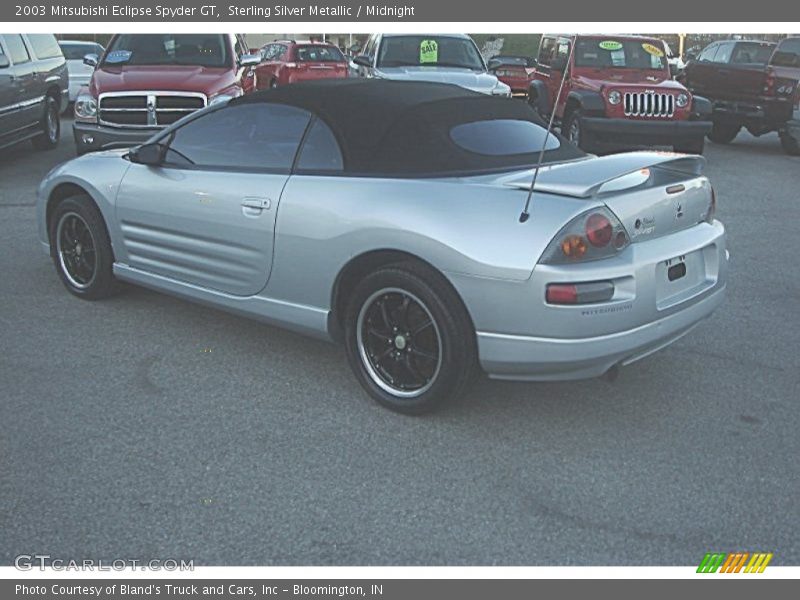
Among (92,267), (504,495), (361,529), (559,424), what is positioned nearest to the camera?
(361,529)

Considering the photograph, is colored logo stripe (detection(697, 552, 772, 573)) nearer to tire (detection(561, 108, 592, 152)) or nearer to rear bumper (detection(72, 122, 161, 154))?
rear bumper (detection(72, 122, 161, 154))

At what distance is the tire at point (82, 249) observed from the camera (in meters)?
5.48

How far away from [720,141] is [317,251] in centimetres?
1299

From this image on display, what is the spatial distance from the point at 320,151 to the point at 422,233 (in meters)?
0.92

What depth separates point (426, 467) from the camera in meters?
3.63

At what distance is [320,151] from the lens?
444 cm

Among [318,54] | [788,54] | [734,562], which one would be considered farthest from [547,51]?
[734,562]

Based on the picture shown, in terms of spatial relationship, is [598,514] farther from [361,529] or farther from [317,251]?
[317,251]

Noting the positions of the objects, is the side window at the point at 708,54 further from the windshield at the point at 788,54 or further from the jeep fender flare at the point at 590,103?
the jeep fender flare at the point at 590,103

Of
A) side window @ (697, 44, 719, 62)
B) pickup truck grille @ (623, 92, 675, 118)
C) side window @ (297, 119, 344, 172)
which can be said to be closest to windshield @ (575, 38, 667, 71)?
pickup truck grille @ (623, 92, 675, 118)

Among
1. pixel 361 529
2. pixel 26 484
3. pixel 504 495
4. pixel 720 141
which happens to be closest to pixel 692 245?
pixel 504 495

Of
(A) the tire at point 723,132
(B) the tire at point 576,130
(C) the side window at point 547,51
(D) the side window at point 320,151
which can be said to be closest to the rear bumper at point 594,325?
(D) the side window at point 320,151

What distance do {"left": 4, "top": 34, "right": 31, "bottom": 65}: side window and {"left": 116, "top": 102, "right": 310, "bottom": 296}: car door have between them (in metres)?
7.39

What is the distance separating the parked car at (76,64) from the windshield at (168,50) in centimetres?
758
